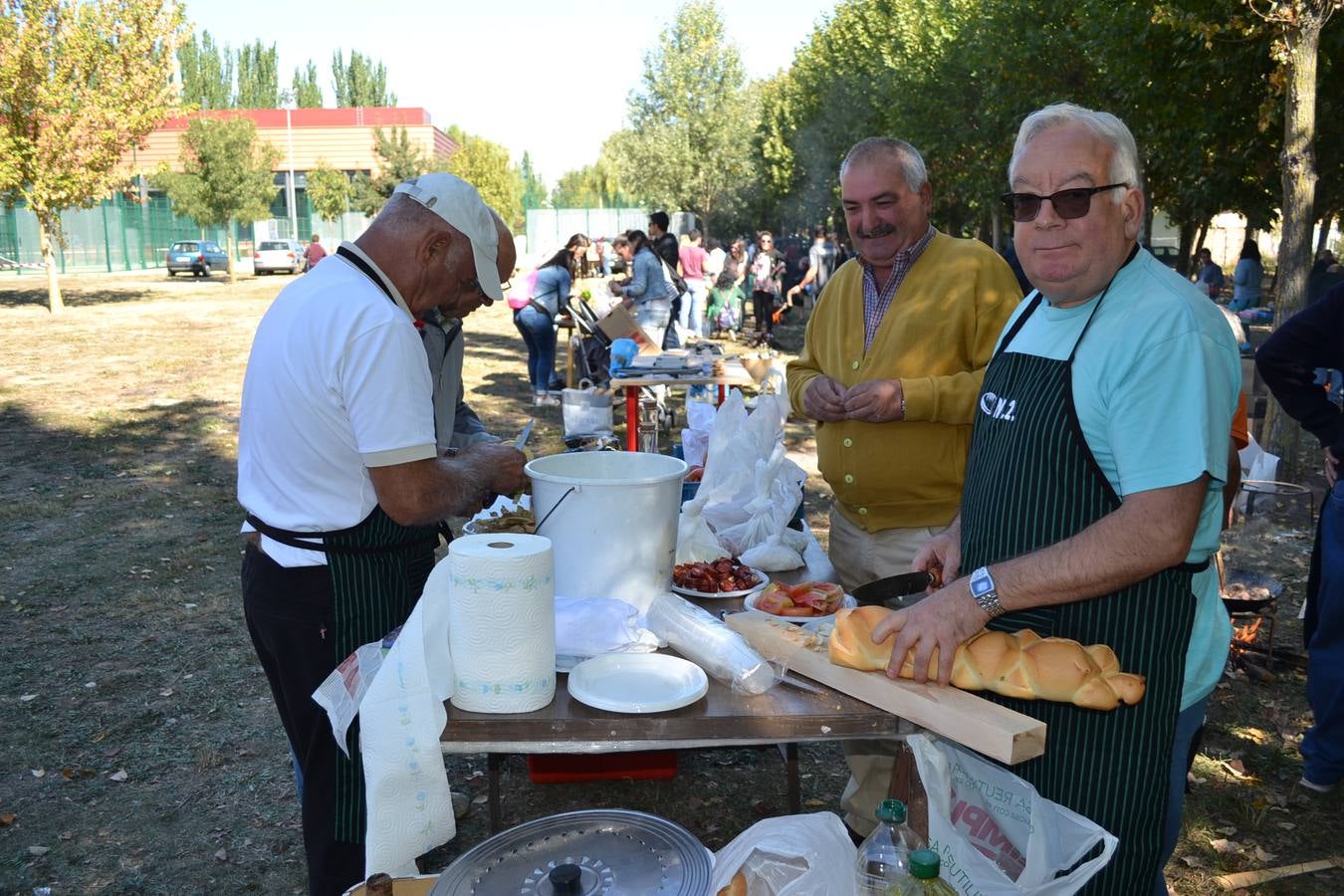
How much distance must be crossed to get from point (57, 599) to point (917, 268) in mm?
5332

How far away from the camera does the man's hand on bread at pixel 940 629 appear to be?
5.82 ft

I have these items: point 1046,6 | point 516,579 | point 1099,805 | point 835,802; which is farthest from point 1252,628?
point 1046,6

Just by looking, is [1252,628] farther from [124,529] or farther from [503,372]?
[503,372]

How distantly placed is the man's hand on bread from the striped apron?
21 centimetres

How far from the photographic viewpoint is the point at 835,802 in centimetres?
388

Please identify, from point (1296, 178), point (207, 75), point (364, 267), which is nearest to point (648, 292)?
point (1296, 178)

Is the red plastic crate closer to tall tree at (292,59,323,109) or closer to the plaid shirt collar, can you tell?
the plaid shirt collar

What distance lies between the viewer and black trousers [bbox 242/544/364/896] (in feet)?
7.57

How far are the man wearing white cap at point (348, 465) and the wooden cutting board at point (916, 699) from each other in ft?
2.51

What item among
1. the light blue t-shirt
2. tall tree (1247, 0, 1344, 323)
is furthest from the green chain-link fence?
the light blue t-shirt

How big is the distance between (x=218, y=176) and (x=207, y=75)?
123 feet

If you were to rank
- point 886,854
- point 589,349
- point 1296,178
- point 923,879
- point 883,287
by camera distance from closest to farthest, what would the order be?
1. point 923,879
2. point 886,854
3. point 883,287
4. point 1296,178
5. point 589,349

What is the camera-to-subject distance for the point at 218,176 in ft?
116

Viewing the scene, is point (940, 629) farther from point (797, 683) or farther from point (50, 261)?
point (50, 261)
